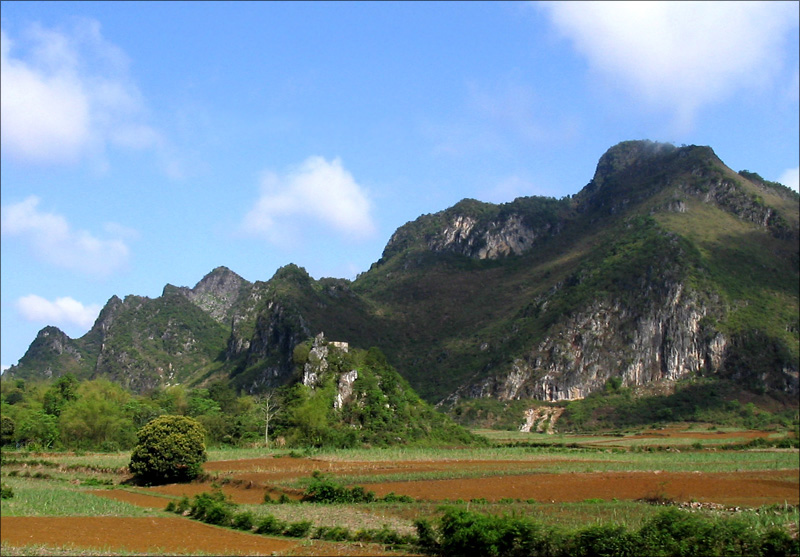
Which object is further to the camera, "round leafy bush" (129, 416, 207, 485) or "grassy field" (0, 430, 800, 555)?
"round leafy bush" (129, 416, 207, 485)

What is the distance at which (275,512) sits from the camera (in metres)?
36.8

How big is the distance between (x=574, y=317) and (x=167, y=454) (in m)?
105

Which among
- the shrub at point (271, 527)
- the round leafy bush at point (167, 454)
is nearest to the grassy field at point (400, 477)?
the shrub at point (271, 527)

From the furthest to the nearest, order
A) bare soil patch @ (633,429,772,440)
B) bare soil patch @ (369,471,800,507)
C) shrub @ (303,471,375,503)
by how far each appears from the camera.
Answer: bare soil patch @ (633,429,772,440), bare soil patch @ (369,471,800,507), shrub @ (303,471,375,503)

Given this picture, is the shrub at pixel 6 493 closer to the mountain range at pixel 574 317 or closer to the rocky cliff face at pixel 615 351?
the mountain range at pixel 574 317

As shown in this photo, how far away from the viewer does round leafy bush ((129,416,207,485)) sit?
49.1 meters

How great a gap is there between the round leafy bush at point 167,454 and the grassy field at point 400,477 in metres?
1.59

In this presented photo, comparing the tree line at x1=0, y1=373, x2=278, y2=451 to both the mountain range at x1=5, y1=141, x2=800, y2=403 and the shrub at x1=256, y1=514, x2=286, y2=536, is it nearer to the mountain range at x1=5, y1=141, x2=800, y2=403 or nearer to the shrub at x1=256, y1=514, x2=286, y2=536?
the mountain range at x1=5, y1=141, x2=800, y2=403

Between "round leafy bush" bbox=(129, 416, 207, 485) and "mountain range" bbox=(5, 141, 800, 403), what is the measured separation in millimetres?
65829

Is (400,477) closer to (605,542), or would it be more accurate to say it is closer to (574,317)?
(605,542)

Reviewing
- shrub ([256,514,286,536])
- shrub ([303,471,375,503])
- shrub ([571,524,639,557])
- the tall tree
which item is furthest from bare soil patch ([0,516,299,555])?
the tall tree

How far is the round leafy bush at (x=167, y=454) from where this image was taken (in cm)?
4906

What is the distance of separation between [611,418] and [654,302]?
3325cm

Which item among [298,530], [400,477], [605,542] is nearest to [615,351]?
[400,477]
